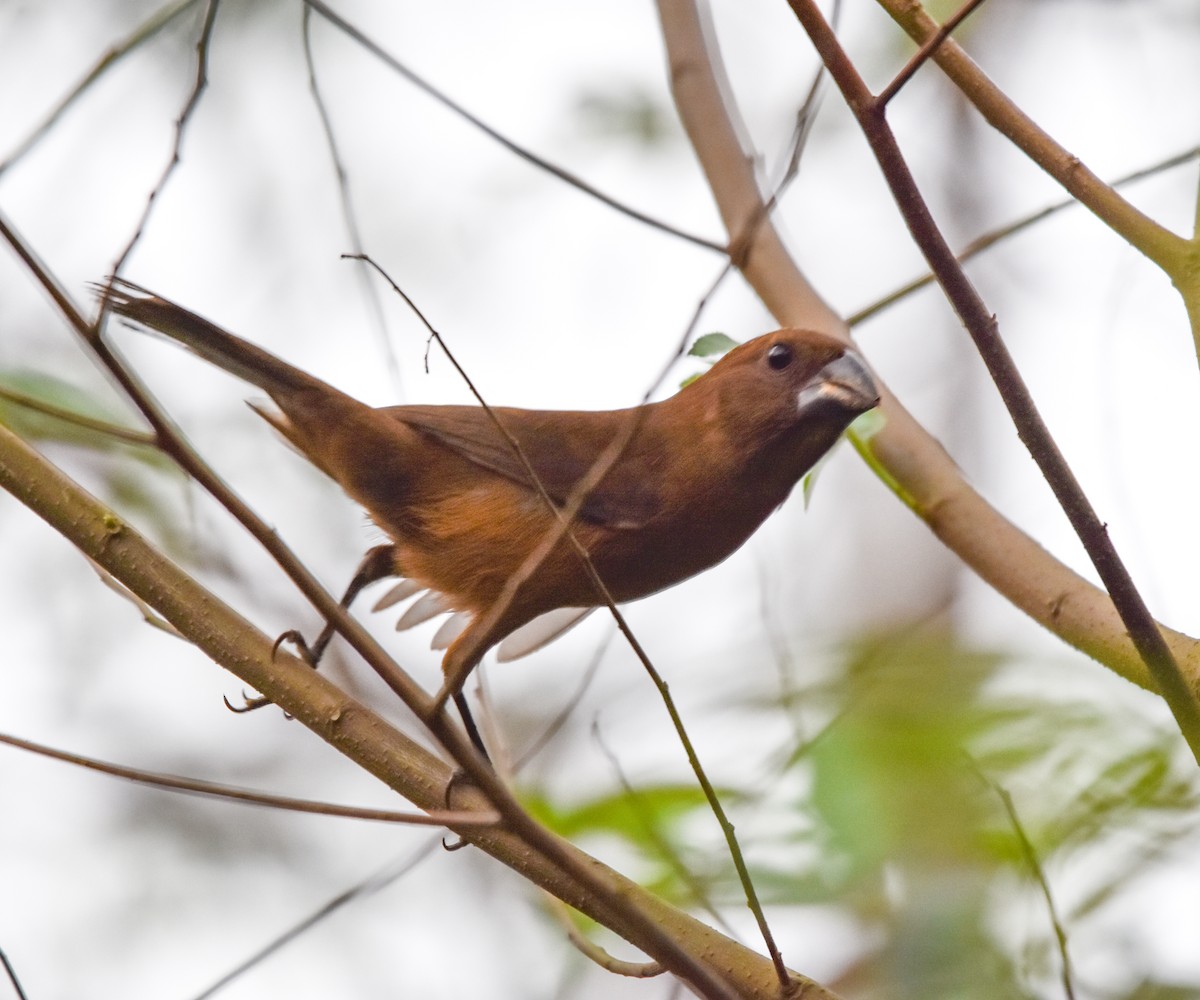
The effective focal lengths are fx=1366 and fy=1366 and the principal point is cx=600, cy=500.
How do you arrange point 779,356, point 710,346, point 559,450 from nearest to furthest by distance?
point 710,346 → point 779,356 → point 559,450

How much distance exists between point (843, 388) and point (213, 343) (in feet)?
4.43

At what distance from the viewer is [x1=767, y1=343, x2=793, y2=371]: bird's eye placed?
3080 mm

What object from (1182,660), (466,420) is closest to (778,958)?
(1182,660)

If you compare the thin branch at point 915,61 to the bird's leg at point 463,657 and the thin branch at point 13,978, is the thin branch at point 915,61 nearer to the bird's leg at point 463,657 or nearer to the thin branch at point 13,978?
the bird's leg at point 463,657

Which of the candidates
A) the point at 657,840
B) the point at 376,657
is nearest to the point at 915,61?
the point at 376,657

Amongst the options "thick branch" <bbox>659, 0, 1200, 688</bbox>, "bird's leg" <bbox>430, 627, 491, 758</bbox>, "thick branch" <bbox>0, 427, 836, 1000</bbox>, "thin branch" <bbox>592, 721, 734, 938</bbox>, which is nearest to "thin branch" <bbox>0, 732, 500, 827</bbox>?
"thick branch" <bbox>0, 427, 836, 1000</bbox>

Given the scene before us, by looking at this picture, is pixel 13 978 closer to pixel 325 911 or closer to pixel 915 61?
pixel 325 911

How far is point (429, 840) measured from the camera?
111 inches

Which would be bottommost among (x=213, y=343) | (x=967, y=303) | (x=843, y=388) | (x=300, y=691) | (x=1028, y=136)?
(x=967, y=303)

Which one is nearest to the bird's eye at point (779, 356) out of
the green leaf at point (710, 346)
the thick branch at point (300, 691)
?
the green leaf at point (710, 346)

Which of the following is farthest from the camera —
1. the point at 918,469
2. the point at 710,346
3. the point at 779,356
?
the point at 779,356

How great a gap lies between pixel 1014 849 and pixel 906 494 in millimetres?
746

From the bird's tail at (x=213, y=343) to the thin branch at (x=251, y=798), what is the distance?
117 centimetres

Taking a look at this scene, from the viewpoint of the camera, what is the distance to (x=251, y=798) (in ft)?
5.46
